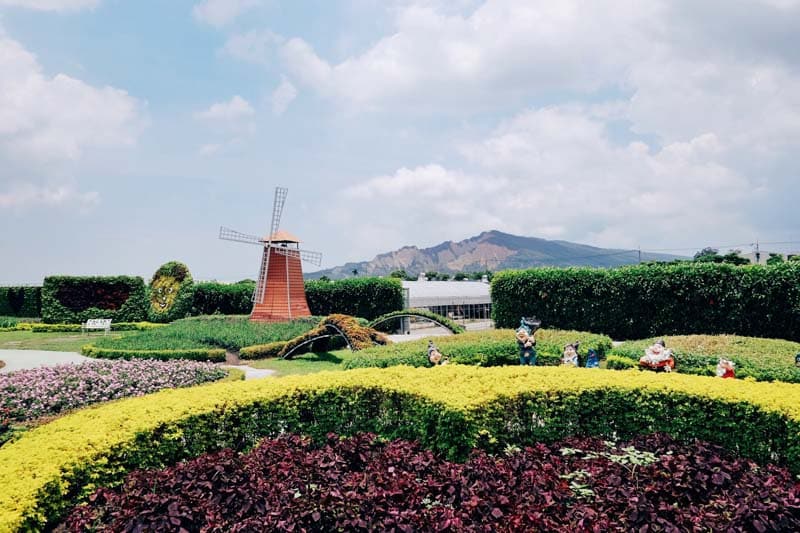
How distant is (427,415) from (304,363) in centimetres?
1093

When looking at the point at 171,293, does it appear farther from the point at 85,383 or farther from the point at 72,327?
the point at 85,383

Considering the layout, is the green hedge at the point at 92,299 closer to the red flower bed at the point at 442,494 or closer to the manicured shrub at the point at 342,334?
the manicured shrub at the point at 342,334

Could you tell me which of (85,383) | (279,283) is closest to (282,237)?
(279,283)

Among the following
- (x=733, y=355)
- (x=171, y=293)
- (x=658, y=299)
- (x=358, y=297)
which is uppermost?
(x=171, y=293)

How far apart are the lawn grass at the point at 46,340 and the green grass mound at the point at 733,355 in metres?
17.9

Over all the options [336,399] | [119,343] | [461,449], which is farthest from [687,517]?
[119,343]

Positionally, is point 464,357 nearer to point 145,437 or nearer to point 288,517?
point 145,437

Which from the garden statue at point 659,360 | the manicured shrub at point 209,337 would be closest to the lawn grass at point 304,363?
the manicured shrub at point 209,337

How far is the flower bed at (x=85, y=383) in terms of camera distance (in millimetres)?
8438

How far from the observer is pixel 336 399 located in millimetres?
6719

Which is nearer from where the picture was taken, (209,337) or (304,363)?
(304,363)

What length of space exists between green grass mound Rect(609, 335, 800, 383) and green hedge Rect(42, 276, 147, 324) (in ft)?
88.5

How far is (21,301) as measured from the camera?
118 ft

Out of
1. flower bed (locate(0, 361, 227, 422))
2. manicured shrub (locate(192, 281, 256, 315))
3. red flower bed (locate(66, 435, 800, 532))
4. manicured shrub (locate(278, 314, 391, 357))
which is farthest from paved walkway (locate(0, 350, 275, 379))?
manicured shrub (locate(192, 281, 256, 315))
